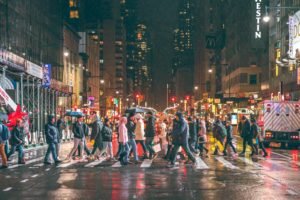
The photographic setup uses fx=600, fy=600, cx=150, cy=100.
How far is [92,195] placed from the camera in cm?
1319

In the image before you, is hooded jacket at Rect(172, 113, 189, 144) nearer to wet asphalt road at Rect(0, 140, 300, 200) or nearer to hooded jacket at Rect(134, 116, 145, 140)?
wet asphalt road at Rect(0, 140, 300, 200)

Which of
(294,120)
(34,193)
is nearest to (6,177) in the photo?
(34,193)

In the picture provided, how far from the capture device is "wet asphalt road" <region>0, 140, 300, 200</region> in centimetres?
1332

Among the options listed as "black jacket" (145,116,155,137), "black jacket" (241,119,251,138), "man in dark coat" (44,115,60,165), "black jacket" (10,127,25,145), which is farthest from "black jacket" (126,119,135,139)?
"black jacket" (241,119,251,138)

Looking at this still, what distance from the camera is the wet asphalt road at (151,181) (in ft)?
43.7

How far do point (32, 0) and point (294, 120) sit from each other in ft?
125

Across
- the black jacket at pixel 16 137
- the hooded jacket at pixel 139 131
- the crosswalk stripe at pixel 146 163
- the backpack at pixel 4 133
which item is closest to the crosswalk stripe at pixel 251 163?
the crosswalk stripe at pixel 146 163

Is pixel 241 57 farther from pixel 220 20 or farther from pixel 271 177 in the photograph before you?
pixel 271 177

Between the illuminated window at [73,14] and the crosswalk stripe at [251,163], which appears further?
the illuminated window at [73,14]

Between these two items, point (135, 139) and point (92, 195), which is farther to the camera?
point (135, 139)

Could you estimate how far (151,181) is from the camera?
52.7 ft

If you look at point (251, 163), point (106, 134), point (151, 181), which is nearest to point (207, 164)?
point (251, 163)

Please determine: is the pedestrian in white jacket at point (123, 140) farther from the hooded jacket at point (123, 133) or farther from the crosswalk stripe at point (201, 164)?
the crosswalk stripe at point (201, 164)


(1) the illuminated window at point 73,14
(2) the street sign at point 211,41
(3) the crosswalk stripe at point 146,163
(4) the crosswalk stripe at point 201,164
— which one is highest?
(1) the illuminated window at point 73,14
